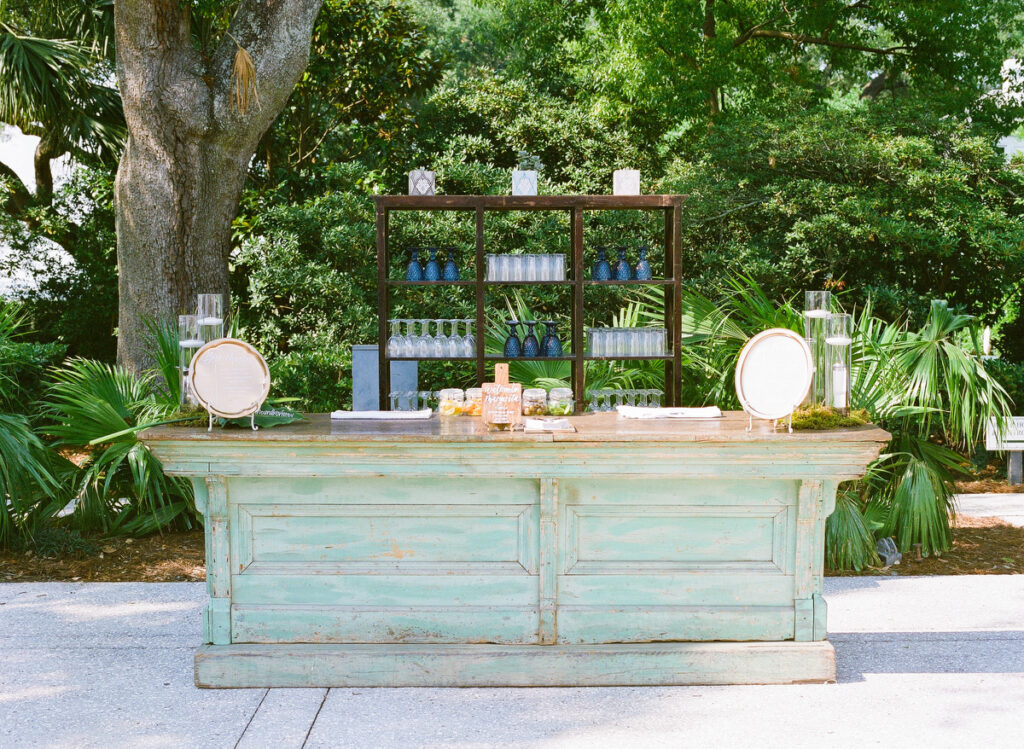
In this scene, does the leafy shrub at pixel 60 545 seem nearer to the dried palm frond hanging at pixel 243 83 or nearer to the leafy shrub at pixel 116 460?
the leafy shrub at pixel 116 460

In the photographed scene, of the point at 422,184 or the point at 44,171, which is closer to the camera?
the point at 422,184

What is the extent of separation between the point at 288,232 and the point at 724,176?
3.70 metres

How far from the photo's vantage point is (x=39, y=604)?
4840 millimetres

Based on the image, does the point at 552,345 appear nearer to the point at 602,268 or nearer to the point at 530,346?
the point at 530,346

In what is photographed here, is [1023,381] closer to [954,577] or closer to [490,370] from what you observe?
[954,577]

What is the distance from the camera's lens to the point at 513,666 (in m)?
3.74

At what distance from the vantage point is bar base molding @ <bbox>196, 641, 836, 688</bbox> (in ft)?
12.2

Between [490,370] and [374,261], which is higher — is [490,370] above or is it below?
below

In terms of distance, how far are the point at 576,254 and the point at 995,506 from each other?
380 centimetres

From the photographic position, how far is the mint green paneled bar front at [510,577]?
12.3 feet

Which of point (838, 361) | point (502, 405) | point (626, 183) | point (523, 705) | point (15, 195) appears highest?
point (15, 195)

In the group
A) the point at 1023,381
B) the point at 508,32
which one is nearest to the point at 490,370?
the point at 1023,381

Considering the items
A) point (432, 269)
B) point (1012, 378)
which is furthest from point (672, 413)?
point (1012, 378)

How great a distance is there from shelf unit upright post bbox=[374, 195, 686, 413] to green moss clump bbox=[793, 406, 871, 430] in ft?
5.34
